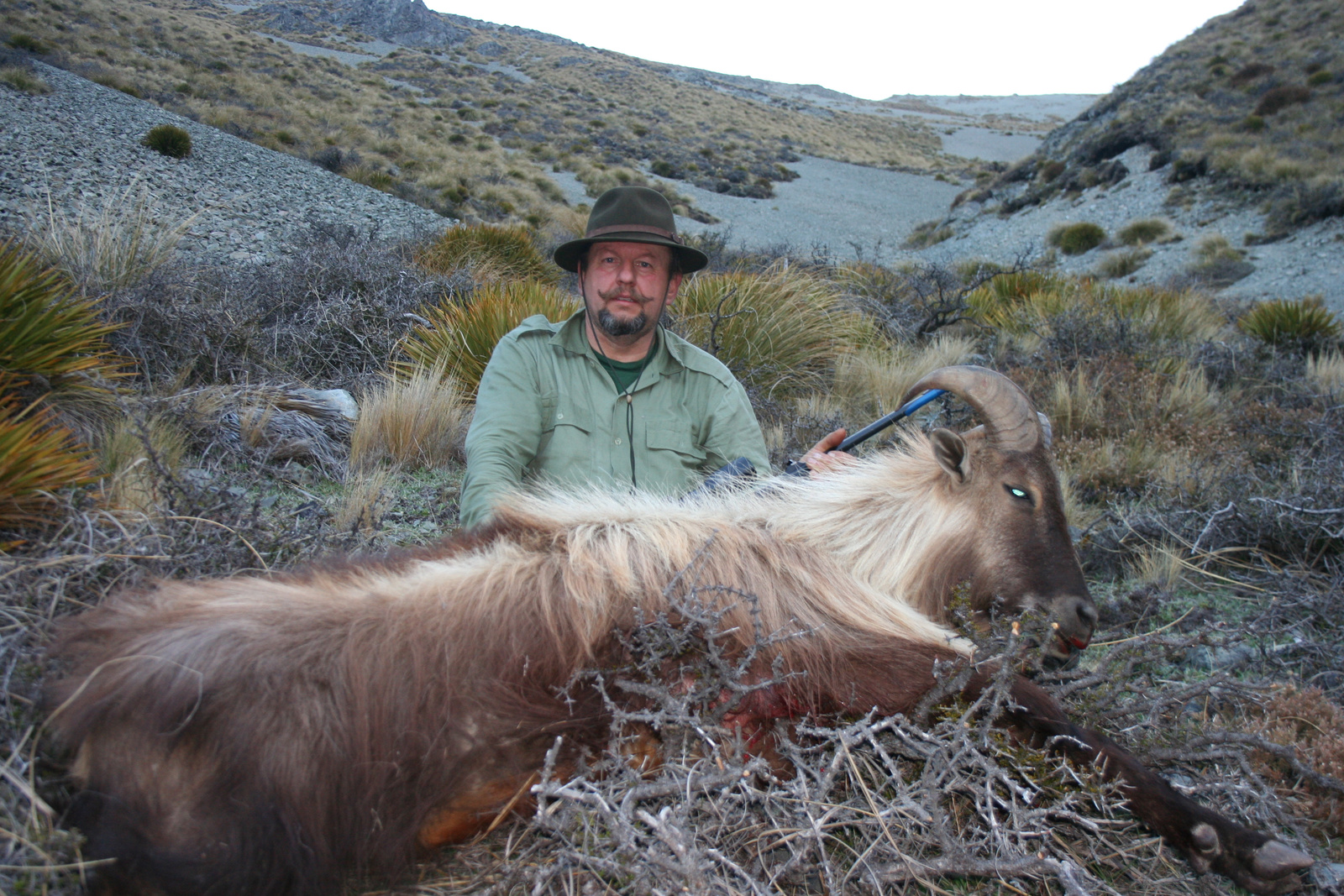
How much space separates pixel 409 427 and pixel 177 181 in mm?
9557

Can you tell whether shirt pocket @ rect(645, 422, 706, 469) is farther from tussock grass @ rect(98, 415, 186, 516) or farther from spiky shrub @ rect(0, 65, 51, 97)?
spiky shrub @ rect(0, 65, 51, 97)

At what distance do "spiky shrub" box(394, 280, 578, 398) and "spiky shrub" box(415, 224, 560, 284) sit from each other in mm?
2280

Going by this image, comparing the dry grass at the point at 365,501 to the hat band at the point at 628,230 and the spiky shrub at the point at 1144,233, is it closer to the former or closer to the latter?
the hat band at the point at 628,230

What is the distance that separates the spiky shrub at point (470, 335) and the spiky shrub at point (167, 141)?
391 inches

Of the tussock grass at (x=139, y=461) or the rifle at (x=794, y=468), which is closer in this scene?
the tussock grass at (x=139, y=461)

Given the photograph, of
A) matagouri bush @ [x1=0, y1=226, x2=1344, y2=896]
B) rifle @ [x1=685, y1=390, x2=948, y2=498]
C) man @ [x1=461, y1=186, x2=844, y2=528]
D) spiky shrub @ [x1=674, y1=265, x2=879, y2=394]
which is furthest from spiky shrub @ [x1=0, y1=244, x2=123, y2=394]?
spiky shrub @ [x1=674, y1=265, x2=879, y2=394]

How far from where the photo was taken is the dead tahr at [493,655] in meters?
1.61

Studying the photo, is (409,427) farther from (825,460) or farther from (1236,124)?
(1236,124)

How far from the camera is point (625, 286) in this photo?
3830mm

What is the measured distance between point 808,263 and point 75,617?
10531 mm

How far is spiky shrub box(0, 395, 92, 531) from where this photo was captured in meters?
2.58

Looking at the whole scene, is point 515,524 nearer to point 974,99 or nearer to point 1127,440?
point 1127,440

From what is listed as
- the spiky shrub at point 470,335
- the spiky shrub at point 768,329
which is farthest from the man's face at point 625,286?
the spiky shrub at point 768,329

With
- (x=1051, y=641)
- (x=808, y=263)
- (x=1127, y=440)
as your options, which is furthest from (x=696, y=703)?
(x=808, y=263)
